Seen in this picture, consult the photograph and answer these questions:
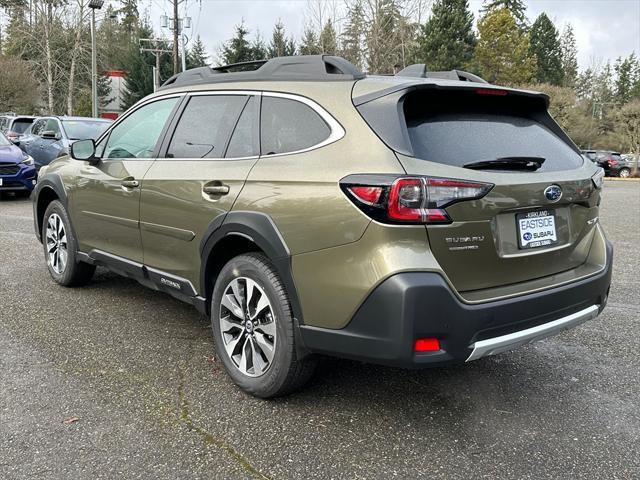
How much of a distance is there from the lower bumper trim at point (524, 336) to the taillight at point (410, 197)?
0.59 m

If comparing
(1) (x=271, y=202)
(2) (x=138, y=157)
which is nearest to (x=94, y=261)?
(2) (x=138, y=157)

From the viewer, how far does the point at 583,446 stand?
2723 millimetres

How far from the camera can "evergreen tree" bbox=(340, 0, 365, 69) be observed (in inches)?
1214

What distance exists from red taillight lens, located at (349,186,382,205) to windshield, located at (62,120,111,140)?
11548 mm

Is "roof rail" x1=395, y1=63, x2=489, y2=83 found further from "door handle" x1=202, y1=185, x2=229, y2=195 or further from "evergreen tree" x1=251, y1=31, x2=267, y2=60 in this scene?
"evergreen tree" x1=251, y1=31, x2=267, y2=60

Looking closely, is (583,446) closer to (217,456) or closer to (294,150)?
(217,456)

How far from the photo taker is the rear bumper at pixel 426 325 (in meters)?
2.39

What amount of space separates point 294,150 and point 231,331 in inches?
43.1

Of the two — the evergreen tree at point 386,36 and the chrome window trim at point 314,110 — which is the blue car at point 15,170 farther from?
the evergreen tree at point 386,36

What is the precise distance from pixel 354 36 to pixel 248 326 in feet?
103

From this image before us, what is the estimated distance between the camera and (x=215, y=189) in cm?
322

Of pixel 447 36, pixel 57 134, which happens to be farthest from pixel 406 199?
pixel 447 36

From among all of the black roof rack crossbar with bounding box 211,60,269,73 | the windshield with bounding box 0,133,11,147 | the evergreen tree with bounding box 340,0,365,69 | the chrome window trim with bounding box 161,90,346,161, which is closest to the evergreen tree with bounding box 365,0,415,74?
the evergreen tree with bounding box 340,0,365,69

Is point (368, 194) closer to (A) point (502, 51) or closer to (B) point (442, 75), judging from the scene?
(B) point (442, 75)
